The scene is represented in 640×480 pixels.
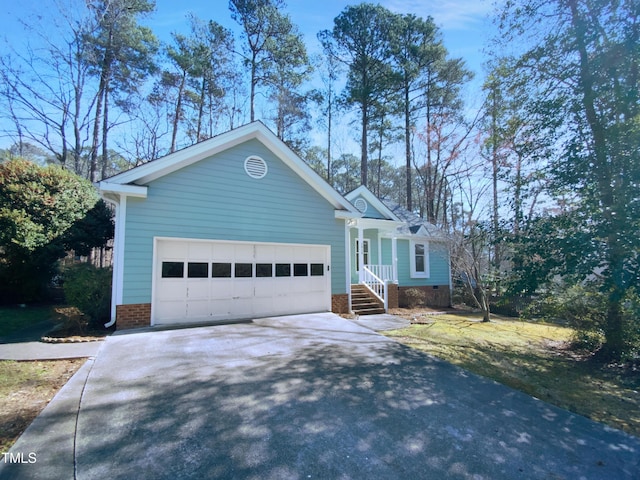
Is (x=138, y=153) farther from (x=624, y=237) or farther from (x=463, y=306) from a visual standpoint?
(x=624, y=237)

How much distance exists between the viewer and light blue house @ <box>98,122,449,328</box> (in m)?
8.17

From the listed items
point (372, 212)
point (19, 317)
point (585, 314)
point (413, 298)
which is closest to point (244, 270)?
point (19, 317)

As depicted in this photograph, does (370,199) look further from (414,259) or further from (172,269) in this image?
(172,269)

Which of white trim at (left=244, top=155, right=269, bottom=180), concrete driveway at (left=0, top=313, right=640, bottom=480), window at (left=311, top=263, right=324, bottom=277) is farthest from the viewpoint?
window at (left=311, top=263, right=324, bottom=277)

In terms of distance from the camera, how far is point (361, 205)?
51.7 feet

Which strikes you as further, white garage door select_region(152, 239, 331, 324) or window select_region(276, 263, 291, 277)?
window select_region(276, 263, 291, 277)

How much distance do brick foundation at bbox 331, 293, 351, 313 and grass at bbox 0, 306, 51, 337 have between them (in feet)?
29.5

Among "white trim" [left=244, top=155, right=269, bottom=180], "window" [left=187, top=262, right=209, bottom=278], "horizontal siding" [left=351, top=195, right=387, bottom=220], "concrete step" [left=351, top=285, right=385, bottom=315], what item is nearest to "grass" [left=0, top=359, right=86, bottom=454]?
"window" [left=187, top=262, right=209, bottom=278]

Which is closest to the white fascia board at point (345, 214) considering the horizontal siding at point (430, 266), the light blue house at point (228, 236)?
the light blue house at point (228, 236)

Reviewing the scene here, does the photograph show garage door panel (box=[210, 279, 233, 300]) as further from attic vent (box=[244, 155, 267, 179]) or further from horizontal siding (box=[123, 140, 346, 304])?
attic vent (box=[244, 155, 267, 179])

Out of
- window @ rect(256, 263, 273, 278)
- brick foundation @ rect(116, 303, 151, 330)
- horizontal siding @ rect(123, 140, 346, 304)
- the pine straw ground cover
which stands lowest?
the pine straw ground cover

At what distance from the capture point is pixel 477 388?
4.85m

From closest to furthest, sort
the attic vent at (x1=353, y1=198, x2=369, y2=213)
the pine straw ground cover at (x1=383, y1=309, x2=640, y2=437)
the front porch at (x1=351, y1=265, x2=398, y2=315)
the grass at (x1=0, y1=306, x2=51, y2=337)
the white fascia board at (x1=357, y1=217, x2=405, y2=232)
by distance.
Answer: the pine straw ground cover at (x1=383, y1=309, x2=640, y2=437) < the grass at (x1=0, y1=306, x2=51, y2=337) < the front porch at (x1=351, y1=265, x2=398, y2=315) < the white fascia board at (x1=357, y1=217, x2=405, y2=232) < the attic vent at (x1=353, y1=198, x2=369, y2=213)

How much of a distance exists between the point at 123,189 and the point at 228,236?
282 cm
